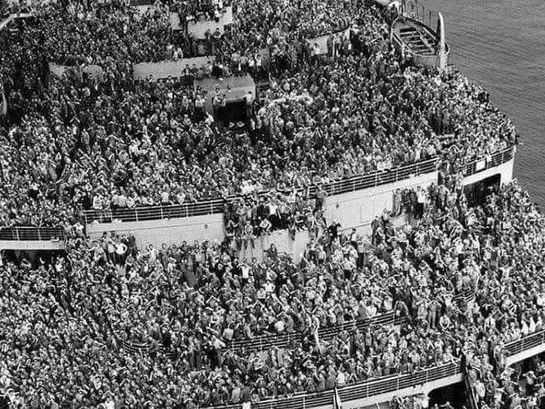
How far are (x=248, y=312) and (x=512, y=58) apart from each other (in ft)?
139

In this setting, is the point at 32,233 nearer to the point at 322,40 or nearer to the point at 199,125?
the point at 199,125

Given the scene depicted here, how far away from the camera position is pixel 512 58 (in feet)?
231


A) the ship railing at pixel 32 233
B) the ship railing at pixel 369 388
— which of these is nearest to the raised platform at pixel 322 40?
the ship railing at pixel 32 233

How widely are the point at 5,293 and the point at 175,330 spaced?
6.51 m

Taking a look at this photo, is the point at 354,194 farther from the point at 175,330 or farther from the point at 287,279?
the point at 175,330

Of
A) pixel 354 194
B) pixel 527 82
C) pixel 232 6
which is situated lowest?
pixel 527 82

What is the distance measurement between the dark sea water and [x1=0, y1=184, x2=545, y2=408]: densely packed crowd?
1848 cm

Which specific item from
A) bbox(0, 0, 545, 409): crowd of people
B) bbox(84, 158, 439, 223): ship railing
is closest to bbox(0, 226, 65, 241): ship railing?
bbox(0, 0, 545, 409): crowd of people

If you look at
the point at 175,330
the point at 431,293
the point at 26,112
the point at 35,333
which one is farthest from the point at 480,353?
the point at 26,112

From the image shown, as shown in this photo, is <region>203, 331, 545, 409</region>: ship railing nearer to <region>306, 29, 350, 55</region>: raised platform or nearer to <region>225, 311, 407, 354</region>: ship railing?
<region>225, 311, 407, 354</region>: ship railing

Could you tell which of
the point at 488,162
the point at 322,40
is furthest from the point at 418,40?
the point at 488,162

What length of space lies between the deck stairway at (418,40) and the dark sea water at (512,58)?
10109mm

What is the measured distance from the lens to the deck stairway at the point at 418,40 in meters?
48.5

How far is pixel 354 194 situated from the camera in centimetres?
3788
